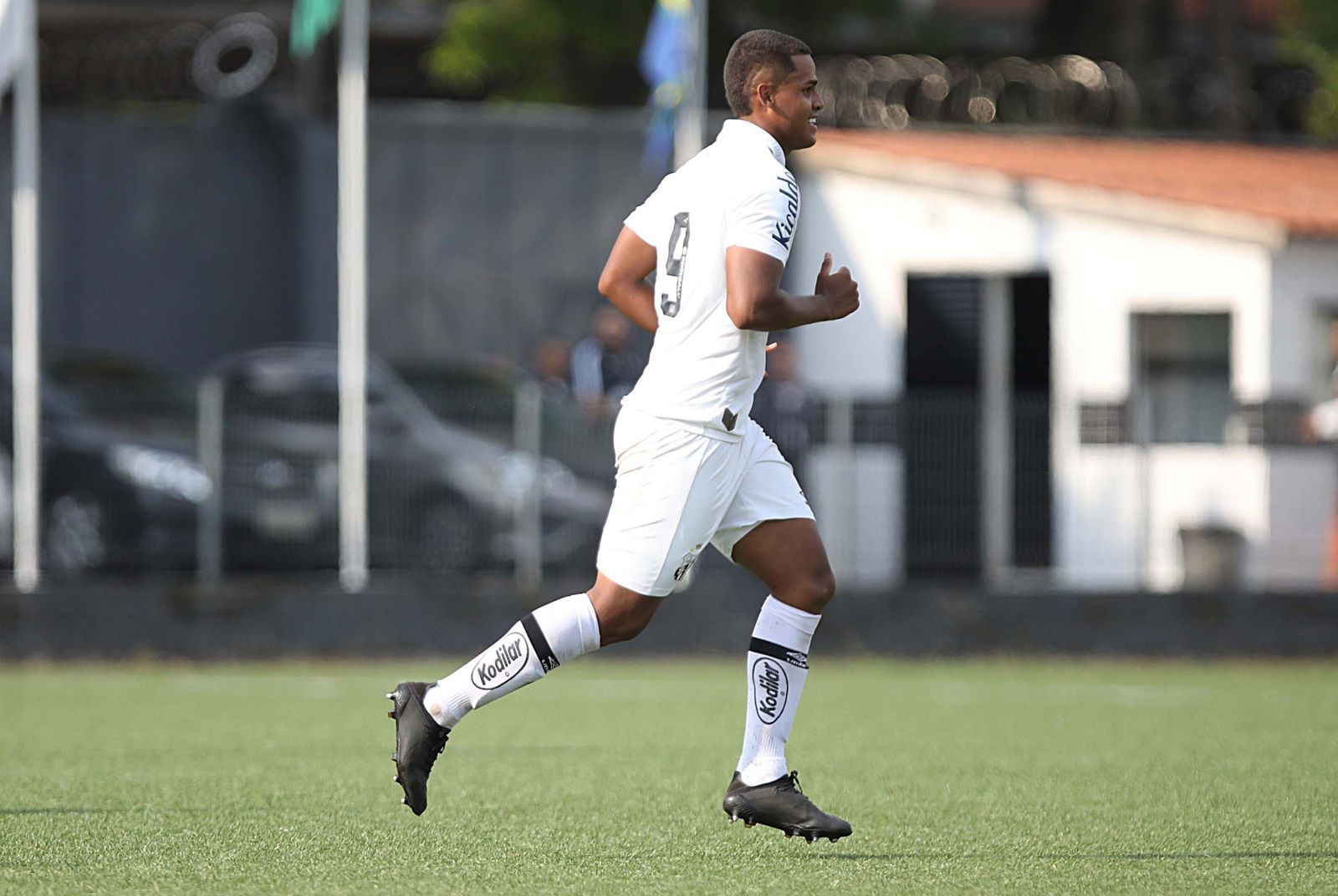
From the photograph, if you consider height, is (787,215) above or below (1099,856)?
above

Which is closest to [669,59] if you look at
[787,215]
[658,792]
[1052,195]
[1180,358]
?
[1052,195]

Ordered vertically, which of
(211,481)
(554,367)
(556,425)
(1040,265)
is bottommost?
(211,481)

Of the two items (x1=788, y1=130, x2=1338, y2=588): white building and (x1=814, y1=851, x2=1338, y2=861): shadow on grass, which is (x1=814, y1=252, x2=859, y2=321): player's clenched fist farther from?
(x1=788, y1=130, x2=1338, y2=588): white building

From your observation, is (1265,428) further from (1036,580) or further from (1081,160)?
(1081,160)

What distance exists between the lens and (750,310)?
5.64 meters

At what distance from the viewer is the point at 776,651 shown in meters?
6.04

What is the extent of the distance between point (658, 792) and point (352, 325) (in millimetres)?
9073

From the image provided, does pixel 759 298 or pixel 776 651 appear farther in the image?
pixel 776 651

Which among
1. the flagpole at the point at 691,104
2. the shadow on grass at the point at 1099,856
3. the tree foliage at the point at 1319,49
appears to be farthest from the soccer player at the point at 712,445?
the tree foliage at the point at 1319,49

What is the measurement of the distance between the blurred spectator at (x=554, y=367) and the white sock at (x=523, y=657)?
9089mm

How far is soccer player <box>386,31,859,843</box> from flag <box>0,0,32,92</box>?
958cm

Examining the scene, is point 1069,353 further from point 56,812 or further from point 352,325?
point 56,812

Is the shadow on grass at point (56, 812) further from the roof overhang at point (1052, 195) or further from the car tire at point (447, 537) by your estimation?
the roof overhang at point (1052, 195)

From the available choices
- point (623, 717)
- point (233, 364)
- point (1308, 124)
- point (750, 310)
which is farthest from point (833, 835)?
point (1308, 124)
